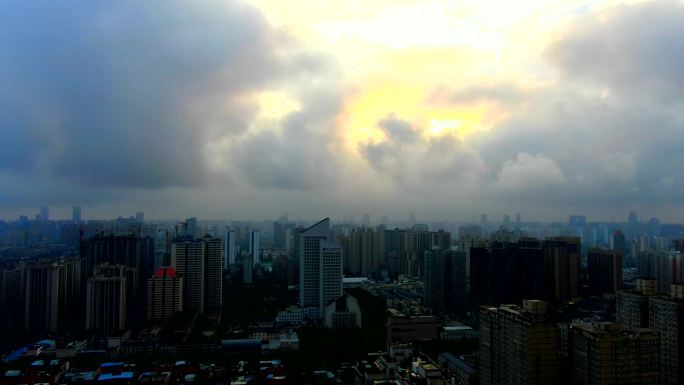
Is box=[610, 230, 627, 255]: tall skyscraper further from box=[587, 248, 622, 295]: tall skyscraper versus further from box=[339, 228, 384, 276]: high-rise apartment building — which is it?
box=[339, 228, 384, 276]: high-rise apartment building

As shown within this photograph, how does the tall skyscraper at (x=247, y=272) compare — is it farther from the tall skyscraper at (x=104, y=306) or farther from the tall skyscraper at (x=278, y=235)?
the tall skyscraper at (x=104, y=306)

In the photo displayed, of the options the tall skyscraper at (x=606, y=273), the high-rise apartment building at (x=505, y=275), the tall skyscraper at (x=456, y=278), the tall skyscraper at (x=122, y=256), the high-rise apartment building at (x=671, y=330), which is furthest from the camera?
the tall skyscraper at (x=606, y=273)

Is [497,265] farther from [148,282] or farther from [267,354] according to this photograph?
[148,282]

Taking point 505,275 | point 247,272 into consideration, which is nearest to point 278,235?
point 247,272

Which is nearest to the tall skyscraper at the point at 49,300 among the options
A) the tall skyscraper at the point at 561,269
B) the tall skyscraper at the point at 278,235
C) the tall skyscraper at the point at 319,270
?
the tall skyscraper at the point at 319,270

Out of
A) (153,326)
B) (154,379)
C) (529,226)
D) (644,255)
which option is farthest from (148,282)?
(644,255)
